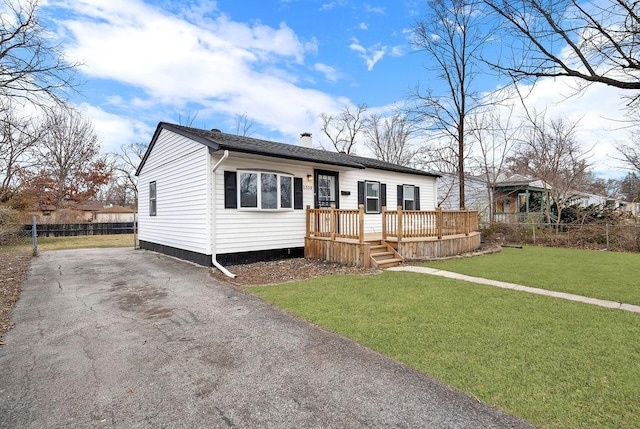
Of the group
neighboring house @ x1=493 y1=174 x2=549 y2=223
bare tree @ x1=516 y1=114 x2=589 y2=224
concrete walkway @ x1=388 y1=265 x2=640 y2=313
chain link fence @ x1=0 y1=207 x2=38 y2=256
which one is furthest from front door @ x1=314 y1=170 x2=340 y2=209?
chain link fence @ x1=0 y1=207 x2=38 y2=256

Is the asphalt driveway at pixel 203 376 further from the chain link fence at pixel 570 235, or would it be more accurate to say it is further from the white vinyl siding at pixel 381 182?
the chain link fence at pixel 570 235

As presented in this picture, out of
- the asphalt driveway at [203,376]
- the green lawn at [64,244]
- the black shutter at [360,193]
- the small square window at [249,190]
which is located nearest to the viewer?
the asphalt driveway at [203,376]

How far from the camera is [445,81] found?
14844 mm

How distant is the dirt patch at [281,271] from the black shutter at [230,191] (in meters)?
1.64

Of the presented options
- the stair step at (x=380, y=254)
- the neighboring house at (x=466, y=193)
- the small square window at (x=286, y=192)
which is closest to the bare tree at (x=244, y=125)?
the neighboring house at (x=466, y=193)

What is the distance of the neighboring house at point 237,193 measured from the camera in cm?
809

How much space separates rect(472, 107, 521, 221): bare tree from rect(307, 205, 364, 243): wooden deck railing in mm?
11521

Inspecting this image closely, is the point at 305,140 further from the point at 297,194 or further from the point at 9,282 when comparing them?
the point at 9,282

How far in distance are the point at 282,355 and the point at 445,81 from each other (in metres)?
15.4

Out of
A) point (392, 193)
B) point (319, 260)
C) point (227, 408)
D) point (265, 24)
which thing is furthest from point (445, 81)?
point (227, 408)

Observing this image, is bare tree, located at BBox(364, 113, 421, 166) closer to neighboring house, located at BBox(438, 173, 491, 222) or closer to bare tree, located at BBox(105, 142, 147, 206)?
neighboring house, located at BBox(438, 173, 491, 222)

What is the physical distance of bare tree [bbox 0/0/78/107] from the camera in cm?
610

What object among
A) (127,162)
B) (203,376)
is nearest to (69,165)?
(127,162)

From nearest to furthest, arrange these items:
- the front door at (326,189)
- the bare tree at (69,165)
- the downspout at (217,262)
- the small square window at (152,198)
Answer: the downspout at (217,262) → the front door at (326,189) → the small square window at (152,198) → the bare tree at (69,165)
